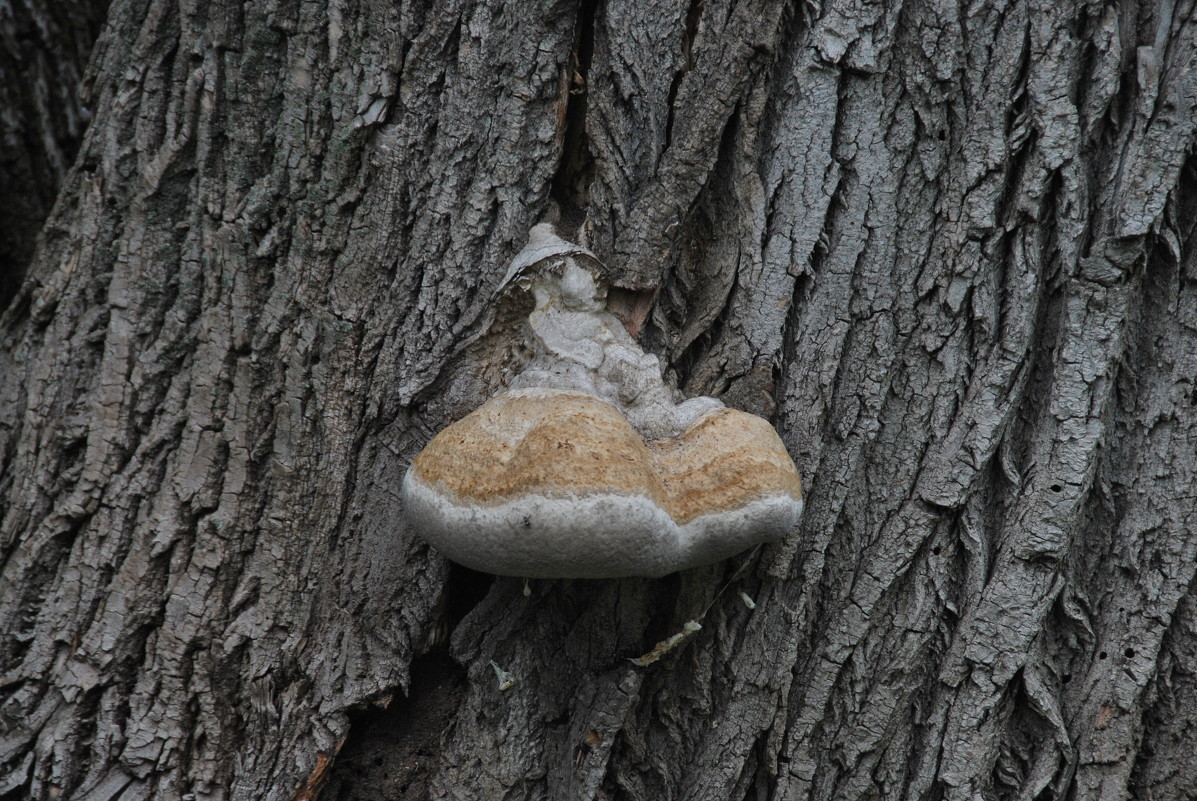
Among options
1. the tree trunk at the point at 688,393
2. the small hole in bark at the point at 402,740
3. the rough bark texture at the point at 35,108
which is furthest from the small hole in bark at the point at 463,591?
the rough bark texture at the point at 35,108

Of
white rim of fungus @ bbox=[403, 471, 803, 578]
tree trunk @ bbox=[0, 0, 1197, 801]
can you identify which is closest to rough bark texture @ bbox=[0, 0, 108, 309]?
tree trunk @ bbox=[0, 0, 1197, 801]

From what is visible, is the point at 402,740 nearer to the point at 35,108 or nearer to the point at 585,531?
the point at 585,531

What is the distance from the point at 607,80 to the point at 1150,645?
2206mm

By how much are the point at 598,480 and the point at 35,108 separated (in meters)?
4.04

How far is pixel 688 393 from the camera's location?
7.09ft

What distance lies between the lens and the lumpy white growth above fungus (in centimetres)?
158

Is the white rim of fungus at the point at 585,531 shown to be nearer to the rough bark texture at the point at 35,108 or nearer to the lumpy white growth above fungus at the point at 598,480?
the lumpy white growth above fungus at the point at 598,480

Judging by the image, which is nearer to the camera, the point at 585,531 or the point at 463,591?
the point at 585,531

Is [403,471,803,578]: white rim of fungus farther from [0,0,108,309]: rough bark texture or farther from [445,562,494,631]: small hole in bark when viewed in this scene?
[0,0,108,309]: rough bark texture

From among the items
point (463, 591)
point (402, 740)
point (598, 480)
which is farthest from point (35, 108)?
point (598, 480)

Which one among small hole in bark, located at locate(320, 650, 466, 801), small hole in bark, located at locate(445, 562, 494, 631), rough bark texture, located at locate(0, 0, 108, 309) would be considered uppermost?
rough bark texture, located at locate(0, 0, 108, 309)

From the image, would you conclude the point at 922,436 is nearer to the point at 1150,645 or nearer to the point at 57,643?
the point at 1150,645

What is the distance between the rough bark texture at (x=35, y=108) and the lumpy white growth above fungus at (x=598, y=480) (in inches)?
133

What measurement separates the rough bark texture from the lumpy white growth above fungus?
3369 millimetres
